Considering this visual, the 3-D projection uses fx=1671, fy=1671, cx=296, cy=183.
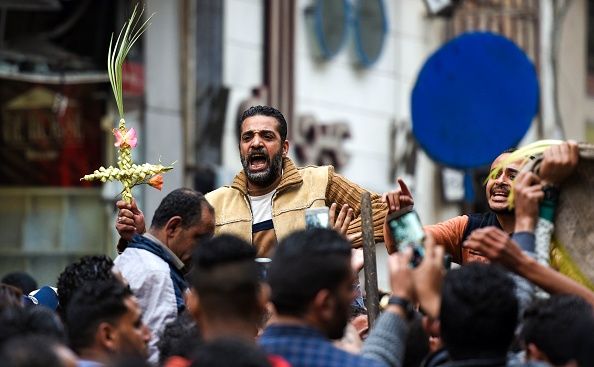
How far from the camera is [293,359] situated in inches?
216

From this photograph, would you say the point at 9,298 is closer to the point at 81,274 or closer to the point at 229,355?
the point at 81,274

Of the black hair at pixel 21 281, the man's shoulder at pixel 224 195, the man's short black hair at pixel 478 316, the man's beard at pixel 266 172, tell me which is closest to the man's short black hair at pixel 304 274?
the man's short black hair at pixel 478 316

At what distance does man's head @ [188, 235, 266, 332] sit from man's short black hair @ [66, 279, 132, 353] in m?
0.49

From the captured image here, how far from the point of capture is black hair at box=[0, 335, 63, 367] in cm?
479

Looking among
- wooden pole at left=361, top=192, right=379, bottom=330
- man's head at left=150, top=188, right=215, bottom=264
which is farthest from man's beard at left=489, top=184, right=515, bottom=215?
man's head at left=150, top=188, right=215, bottom=264

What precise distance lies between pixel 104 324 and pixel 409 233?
1.20 m

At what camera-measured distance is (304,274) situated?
554 cm

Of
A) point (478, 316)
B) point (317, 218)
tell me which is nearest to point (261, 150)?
point (317, 218)

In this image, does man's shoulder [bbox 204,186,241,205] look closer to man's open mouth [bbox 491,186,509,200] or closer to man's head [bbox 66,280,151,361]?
man's open mouth [bbox 491,186,509,200]

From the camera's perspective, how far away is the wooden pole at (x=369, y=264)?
7086 millimetres

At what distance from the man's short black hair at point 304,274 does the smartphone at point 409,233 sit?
49 cm

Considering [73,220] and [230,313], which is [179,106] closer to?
[73,220]

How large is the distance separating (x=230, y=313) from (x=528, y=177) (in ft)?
4.86

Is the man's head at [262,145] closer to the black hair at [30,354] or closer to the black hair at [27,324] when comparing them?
the black hair at [27,324]
